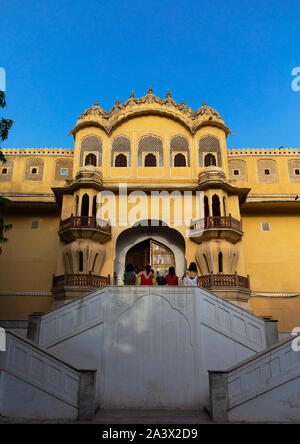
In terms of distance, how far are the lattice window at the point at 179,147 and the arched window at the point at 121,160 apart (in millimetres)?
2292

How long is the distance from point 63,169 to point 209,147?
7752 mm

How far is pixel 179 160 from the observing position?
64.9 feet

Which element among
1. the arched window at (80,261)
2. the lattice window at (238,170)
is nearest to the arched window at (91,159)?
the arched window at (80,261)

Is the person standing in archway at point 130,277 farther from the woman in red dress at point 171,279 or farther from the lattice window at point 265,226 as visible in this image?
the lattice window at point 265,226

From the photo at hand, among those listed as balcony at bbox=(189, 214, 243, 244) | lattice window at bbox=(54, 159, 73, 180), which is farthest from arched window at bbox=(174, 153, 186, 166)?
lattice window at bbox=(54, 159, 73, 180)

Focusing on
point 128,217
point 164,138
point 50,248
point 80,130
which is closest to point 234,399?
point 128,217

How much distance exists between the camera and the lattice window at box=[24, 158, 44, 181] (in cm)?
2120

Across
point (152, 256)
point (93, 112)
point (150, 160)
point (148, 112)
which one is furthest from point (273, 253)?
point (93, 112)

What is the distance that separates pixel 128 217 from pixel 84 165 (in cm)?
366

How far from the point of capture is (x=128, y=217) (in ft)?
59.2

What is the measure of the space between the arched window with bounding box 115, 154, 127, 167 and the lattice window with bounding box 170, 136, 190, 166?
90.3 inches
